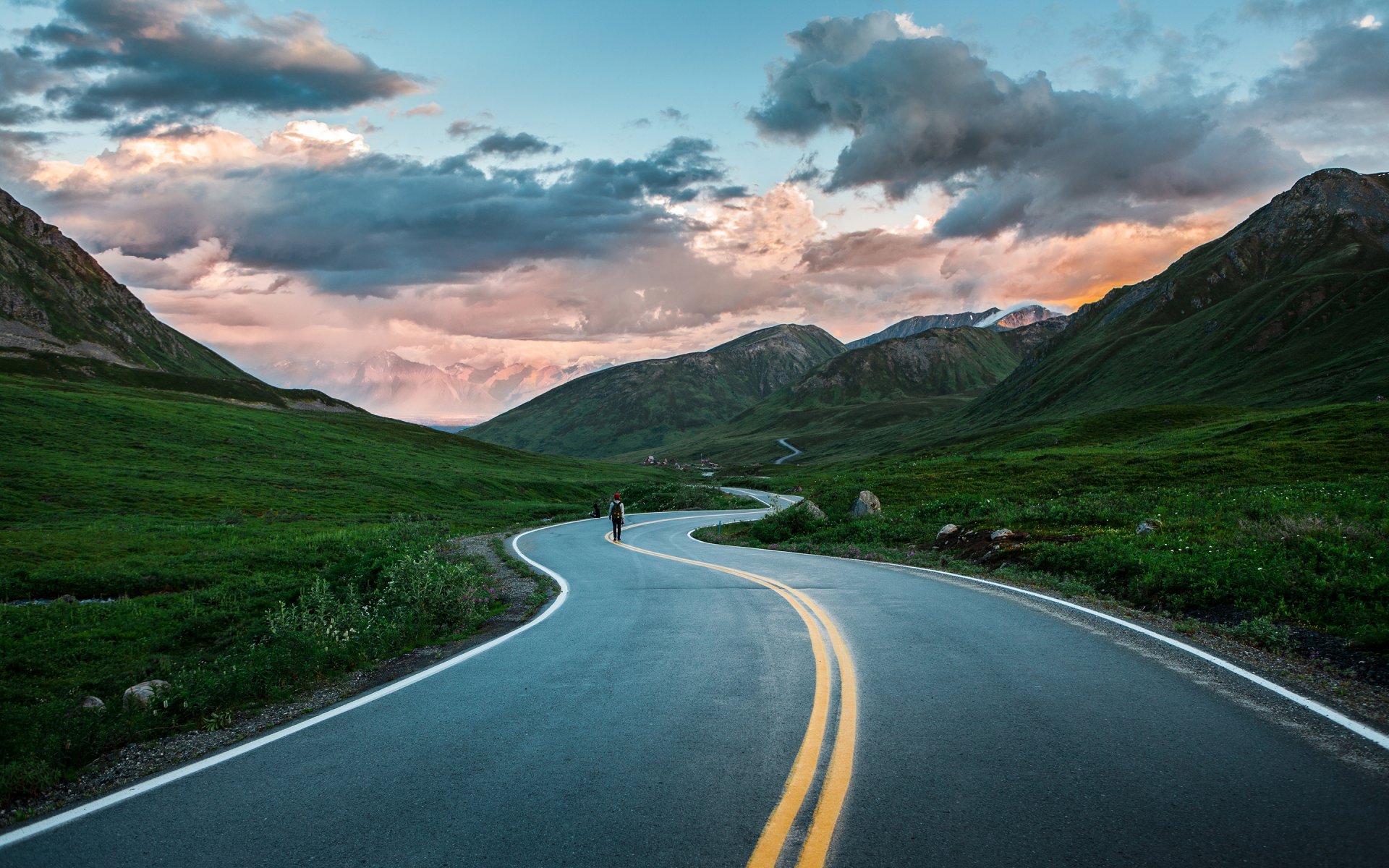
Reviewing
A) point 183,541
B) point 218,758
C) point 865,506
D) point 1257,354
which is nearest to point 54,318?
point 183,541

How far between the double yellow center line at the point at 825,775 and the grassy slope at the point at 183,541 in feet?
19.6

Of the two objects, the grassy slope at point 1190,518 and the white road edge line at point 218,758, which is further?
the grassy slope at point 1190,518

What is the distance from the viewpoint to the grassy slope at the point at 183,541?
8.87 meters

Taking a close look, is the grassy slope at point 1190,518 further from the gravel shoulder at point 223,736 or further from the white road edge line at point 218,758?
the gravel shoulder at point 223,736

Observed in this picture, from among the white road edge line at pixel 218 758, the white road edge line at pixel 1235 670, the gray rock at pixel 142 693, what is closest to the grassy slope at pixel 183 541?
the gray rock at pixel 142 693

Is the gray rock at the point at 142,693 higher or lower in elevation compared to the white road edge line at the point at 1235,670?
lower

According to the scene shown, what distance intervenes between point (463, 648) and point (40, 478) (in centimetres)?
4991

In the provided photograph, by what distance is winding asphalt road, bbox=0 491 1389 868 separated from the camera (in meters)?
4.17

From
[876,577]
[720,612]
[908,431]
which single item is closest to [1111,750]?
[720,612]

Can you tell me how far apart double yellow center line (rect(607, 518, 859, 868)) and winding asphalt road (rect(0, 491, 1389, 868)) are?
0.08 ft

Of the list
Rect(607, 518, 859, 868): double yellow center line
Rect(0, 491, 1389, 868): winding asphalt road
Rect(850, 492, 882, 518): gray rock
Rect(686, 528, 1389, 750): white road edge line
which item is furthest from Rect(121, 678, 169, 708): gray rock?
Rect(850, 492, 882, 518): gray rock

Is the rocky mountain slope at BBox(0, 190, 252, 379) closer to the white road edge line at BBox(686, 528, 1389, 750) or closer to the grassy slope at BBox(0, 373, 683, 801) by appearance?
the grassy slope at BBox(0, 373, 683, 801)

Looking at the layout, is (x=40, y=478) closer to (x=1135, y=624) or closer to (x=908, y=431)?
(x=1135, y=624)

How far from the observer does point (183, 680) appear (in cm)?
880
